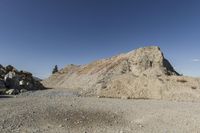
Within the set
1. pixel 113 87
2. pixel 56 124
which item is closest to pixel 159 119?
pixel 56 124

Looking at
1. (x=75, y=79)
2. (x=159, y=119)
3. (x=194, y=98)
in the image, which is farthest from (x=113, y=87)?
(x=75, y=79)

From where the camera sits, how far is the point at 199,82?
1240 inches

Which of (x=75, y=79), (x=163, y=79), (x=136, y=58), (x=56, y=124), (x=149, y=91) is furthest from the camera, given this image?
(x=75, y=79)

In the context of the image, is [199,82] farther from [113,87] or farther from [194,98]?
[113,87]

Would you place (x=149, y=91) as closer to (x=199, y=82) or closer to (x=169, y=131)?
(x=199, y=82)

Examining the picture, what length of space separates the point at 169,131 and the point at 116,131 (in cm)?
281

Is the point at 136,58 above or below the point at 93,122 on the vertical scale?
above

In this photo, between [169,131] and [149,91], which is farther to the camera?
[149,91]

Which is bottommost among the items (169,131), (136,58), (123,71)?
(169,131)

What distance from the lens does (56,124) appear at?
1188 centimetres

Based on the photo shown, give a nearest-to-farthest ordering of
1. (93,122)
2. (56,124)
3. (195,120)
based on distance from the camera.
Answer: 1. (56,124)
2. (93,122)
3. (195,120)

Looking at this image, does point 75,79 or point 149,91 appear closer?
point 149,91

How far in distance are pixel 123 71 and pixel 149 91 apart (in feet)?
53.2

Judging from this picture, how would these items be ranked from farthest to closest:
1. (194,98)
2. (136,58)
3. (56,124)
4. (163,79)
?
(136,58), (163,79), (194,98), (56,124)
